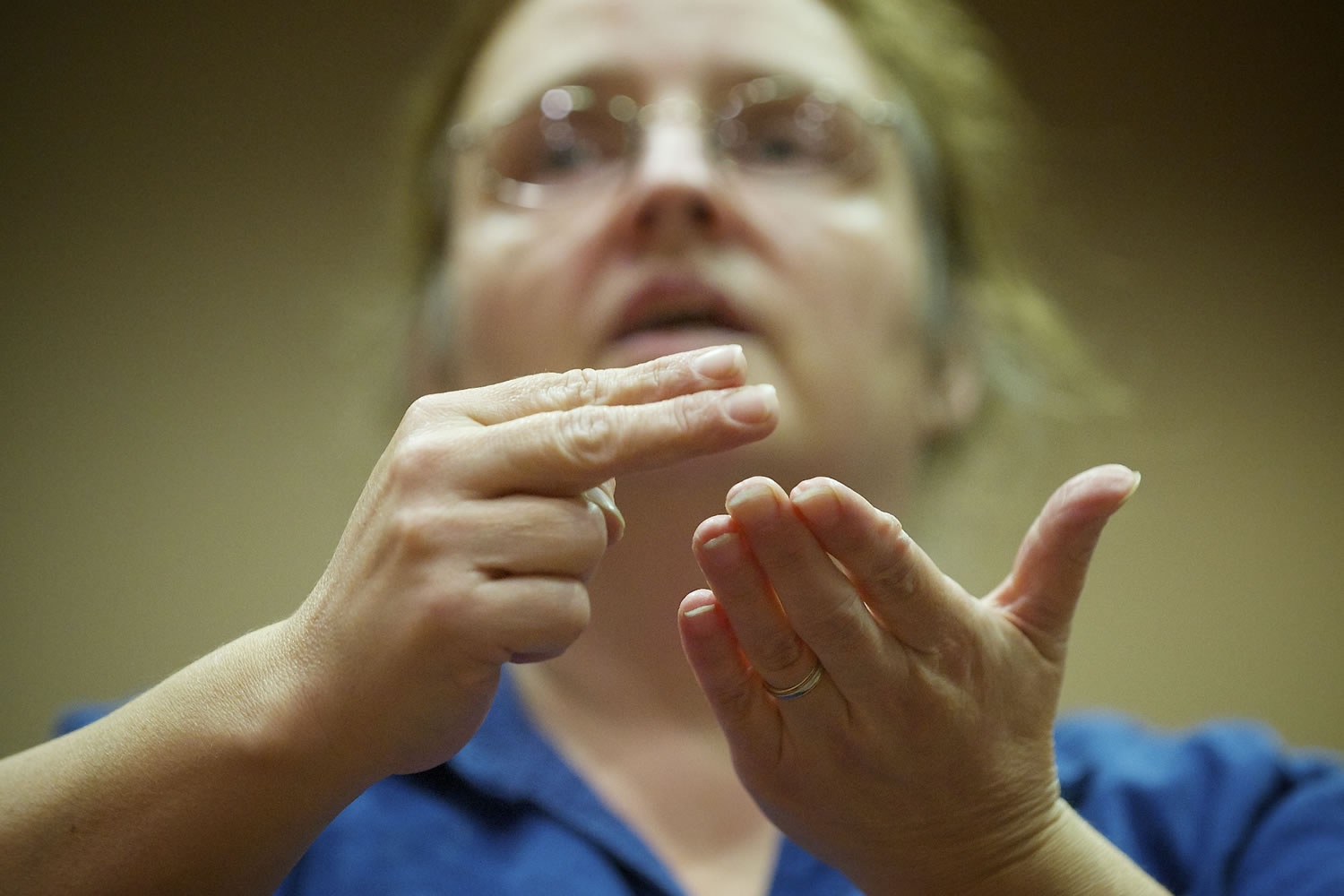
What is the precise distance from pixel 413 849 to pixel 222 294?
79cm

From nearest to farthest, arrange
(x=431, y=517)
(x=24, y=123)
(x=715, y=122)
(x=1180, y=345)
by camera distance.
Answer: (x=431, y=517) → (x=715, y=122) → (x=24, y=123) → (x=1180, y=345)

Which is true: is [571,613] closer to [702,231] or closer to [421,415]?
[421,415]

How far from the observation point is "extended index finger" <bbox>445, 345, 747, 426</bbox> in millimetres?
388

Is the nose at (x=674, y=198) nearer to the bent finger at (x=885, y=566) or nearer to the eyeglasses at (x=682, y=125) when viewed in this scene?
the eyeglasses at (x=682, y=125)

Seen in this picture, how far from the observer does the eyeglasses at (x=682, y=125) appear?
69 centimetres

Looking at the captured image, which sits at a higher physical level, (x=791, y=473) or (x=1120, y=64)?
(x=1120, y=64)

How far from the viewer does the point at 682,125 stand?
26.9 inches

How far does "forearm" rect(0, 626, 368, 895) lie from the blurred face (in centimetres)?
31

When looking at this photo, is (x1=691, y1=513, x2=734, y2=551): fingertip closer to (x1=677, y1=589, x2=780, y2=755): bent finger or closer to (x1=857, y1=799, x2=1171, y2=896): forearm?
(x1=677, y1=589, x2=780, y2=755): bent finger

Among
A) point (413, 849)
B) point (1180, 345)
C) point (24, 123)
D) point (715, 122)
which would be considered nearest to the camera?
point (413, 849)

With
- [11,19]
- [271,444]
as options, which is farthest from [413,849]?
[11,19]

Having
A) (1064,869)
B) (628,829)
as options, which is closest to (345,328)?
(628,829)

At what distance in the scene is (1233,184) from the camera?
129cm

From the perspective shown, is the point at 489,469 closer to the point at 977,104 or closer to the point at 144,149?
the point at 977,104
